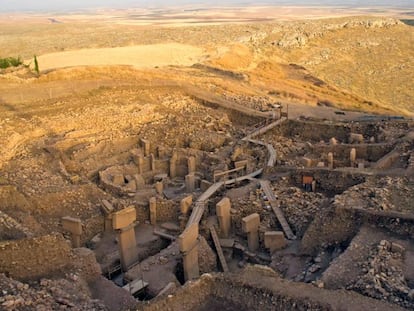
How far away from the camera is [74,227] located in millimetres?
12383

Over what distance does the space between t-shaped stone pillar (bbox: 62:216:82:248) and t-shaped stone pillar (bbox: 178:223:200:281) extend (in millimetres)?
2932

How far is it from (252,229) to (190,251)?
2.21 m

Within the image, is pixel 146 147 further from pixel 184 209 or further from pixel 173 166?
pixel 184 209

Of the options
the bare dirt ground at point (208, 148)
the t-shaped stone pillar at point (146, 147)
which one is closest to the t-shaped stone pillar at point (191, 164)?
the bare dirt ground at point (208, 148)

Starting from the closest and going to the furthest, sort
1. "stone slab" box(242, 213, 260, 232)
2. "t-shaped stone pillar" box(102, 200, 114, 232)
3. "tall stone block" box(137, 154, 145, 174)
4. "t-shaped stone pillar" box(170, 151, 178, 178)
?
"stone slab" box(242, 213, 260, 232), "t-shaped stone pillar" box(102, 200, 114, 232), "tall stone block" box(137, 154, 145, 174), "t-shaped stone pillar" box(170, 151, 178, 178)

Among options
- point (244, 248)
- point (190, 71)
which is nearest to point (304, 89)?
point (190, 71)

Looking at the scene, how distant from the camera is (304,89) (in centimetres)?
3222

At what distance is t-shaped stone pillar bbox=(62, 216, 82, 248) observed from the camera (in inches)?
484

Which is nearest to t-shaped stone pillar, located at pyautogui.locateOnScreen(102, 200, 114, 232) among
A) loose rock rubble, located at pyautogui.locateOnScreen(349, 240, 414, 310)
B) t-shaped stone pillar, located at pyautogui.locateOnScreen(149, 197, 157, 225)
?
t-shaped stone pillar, located at pyautogui.locateOnScreen(149, 197, 157, 225)

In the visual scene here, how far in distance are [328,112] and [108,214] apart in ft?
45.7

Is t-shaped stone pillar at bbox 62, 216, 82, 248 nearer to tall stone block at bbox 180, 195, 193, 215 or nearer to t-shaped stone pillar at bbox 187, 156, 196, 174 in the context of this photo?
tall stone block at bbox 180, 195, 193, 215

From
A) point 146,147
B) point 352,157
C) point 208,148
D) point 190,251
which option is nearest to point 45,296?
point 190,251

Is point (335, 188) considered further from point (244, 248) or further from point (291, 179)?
point (244, 248)

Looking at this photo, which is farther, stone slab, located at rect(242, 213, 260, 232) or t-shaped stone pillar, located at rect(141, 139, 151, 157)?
t-shaped stone pillar, located at rect(141, 139, 151, 157)
